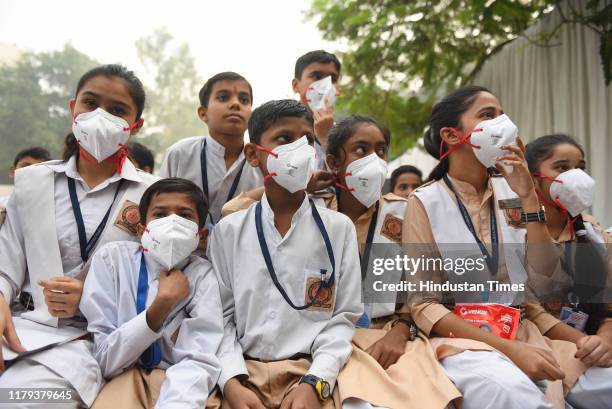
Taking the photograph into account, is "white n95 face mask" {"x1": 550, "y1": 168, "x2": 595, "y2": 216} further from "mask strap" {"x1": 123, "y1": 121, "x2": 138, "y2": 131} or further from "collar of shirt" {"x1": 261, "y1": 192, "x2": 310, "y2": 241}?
"mask strap" {"x1": 123, "y1": 121, "x2": 138, "y2": 131}

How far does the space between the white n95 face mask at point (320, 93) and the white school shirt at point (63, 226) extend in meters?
1.70

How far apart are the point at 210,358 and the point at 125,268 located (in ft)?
2.02

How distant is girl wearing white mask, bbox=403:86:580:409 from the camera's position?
2025mm

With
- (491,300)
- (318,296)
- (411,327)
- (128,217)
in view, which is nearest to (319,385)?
(318,296)

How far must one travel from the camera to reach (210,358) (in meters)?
1.96

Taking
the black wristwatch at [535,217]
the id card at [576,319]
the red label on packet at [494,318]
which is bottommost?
the id card at [576,319]

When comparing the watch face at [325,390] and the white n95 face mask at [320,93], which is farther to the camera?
the white n95 face mask at [320,93]

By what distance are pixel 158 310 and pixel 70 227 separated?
2.53 feet

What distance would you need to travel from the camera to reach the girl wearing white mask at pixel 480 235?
6.64ft

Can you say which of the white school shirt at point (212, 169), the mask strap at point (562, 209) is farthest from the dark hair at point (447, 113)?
the white school shirt at point (212, 169)

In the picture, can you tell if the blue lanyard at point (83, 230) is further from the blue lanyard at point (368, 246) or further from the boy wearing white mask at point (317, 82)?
the boy wearing white mask at point (317, 82)

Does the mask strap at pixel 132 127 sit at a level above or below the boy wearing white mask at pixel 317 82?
below

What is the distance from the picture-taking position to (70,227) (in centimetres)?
242

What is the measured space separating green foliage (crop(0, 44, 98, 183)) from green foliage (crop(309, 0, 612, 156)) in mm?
4429
